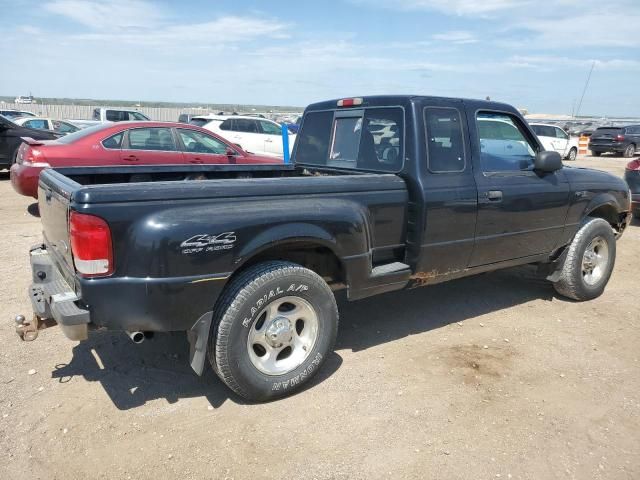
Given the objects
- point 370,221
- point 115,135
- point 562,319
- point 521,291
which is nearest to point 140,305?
point 370,221

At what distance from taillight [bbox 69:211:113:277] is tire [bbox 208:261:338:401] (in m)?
0.69

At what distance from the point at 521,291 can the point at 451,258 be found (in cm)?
199

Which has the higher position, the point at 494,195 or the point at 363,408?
the point at 494,195

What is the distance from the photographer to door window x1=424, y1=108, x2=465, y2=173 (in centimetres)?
398

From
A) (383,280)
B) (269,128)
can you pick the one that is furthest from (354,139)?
(269,128)

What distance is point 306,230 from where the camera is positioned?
322 cm

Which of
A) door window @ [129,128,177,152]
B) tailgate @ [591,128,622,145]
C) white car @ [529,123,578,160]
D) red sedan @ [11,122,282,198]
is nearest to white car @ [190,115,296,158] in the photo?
red sedan @ [11,122,282,198]

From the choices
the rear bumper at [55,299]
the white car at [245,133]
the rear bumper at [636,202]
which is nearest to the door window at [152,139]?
the rear bumper at [55,299]

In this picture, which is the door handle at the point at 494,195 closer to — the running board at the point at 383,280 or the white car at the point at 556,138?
the running board at the point at 383,280

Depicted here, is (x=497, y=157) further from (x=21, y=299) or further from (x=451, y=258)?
(x=21, y=299)

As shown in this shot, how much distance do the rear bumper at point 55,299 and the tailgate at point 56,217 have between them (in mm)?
79

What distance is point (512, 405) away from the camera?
3385 millimetres

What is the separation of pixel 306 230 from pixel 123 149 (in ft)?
20.6

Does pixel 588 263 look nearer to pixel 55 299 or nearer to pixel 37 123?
pixel 55 299
